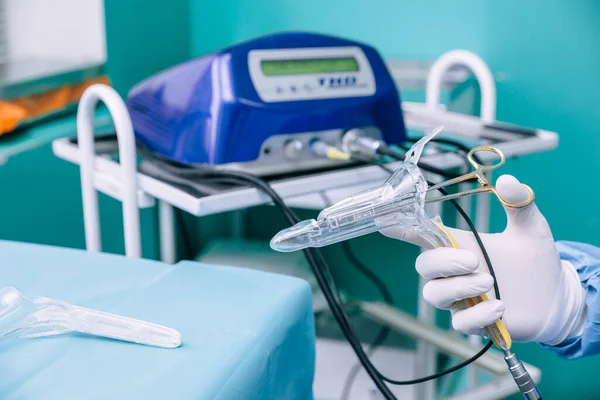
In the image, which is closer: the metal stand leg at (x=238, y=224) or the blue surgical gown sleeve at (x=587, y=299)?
the blue surgical gown sleeve at (x=587, y=299)

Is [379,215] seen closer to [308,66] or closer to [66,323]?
[66,323]

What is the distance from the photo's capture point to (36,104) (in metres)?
1.41

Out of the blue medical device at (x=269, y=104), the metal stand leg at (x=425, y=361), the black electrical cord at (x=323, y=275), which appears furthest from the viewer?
the metal stand leg at (x=425, y=361)

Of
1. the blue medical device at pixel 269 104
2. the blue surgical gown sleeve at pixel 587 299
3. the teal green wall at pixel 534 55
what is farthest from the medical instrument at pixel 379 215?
the teal green wall at pixel 534 55

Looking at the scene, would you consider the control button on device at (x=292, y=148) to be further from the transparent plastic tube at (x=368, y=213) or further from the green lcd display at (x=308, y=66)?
the transparent plastic tube at (x=368, y=213)

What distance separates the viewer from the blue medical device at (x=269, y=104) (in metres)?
0.93

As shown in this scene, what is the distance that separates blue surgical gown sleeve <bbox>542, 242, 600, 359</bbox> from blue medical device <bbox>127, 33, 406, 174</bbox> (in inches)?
13.1

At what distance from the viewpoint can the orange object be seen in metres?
1.27

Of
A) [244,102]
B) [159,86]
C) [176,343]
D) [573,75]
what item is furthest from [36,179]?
[573,75]

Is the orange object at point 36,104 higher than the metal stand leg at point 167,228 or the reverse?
higher

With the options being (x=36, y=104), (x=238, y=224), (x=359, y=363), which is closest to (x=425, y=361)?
(x=359, y=363)

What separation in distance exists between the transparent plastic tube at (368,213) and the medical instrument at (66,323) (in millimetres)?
124

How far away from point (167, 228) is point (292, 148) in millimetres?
221

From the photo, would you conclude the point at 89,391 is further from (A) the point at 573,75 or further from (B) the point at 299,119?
(A) the point at 573,75
